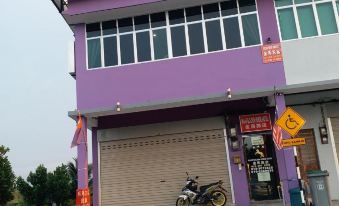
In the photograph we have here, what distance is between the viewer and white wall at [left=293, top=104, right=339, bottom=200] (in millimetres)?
14250

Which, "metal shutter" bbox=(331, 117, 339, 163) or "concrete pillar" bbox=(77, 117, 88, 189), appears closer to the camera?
"concrete pillar" bbox=(77, 117, 88, 189)

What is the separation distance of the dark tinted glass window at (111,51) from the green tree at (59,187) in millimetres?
9195

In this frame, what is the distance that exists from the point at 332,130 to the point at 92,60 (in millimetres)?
9085

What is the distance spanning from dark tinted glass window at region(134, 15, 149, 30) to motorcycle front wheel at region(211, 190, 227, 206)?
6.39 meters

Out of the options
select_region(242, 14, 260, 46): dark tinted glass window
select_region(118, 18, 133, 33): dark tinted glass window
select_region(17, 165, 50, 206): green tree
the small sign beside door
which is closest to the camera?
the small sign beside door

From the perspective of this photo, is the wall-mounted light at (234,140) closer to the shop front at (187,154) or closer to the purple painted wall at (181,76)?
the shop front at (187,154)

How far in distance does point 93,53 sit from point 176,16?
10.7ft

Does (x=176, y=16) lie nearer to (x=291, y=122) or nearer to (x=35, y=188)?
(x=291, y=122)

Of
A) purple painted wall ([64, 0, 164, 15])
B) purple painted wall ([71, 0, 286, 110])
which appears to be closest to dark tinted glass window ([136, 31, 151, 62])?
purple painted wall ([71, 0, 286, 110])

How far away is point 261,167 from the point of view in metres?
15.0

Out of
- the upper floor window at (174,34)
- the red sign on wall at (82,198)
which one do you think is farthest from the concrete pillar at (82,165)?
the upper floor window at (174,34)

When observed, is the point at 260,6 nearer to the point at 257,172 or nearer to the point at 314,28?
the point at 314,28

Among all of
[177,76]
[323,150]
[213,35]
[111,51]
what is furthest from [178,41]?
[323,150]

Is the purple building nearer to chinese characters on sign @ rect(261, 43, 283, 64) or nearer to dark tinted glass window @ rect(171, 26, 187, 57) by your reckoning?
dark tinted glass window @ rect(171, 26, 187, 57)
